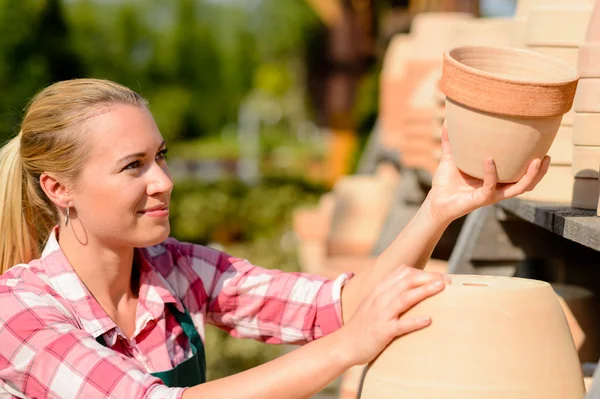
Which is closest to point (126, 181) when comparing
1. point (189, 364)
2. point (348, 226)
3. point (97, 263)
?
point (97, 263)

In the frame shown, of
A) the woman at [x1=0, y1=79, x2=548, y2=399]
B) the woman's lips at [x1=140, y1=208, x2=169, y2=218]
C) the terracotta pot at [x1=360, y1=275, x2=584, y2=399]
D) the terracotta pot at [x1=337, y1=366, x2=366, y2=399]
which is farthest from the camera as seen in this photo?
the terracotta pot at [x1=337, y1=366, x2=366, y2=399]

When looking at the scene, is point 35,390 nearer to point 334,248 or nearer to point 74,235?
point 74,235

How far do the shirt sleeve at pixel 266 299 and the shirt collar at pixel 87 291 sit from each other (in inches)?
4.9

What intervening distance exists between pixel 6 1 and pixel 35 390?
Answer: 8.76 metres

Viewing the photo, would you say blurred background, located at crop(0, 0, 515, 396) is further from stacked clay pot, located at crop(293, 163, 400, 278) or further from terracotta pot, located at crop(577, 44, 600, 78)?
stacked clay pot, located at crop(293, 163, 400, 278)

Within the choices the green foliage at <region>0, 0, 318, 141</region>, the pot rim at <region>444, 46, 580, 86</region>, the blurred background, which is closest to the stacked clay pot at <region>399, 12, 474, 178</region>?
the pot rim at <region>444, 46, 580, 86</region>

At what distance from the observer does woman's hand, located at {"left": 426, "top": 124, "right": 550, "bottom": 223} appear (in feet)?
4.93

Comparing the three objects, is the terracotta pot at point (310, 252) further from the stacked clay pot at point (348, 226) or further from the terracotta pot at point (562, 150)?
the terracotta pot at point (562, 150)

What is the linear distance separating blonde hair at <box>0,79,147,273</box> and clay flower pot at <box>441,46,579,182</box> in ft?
2.40

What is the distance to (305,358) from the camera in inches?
56.2

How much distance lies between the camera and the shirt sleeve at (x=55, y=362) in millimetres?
1496

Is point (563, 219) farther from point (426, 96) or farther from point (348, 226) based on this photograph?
point (348, 226)

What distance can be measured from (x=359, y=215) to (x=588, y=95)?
130 inches

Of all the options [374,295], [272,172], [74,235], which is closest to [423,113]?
[74,235]
